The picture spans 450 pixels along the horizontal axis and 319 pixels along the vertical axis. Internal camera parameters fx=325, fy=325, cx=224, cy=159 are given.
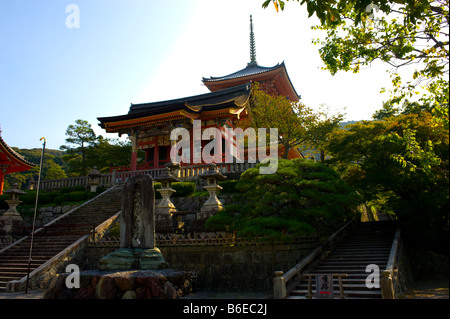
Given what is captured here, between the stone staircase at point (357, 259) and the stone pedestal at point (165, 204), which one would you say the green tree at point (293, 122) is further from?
the stone pedestal at point (165, 204)

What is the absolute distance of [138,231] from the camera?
9.15 meters

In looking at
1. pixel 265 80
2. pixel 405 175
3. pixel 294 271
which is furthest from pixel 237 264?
pixel 265 80

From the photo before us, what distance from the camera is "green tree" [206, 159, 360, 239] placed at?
421 inches

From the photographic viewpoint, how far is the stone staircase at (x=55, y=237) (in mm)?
12672

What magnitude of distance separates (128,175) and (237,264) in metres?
13.9

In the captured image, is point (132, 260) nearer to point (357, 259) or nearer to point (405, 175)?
point (357, 259)

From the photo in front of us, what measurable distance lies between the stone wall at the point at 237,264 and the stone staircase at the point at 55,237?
5518mm

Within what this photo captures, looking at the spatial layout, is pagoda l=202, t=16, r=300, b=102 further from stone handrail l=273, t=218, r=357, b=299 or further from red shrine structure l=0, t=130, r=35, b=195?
stone handrail l=273, t=218, r=357, b=299

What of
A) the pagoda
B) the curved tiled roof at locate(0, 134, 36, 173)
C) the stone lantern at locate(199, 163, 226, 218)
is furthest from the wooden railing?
the pagoda

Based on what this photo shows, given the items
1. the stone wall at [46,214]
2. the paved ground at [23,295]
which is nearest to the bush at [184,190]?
the stone wall at [46,214]

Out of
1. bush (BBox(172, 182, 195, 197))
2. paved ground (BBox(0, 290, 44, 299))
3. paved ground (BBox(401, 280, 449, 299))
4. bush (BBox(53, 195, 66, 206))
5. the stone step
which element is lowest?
paved ground (BBox(401, 280, 449, 299))

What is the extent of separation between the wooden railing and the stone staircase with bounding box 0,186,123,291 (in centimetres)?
289
